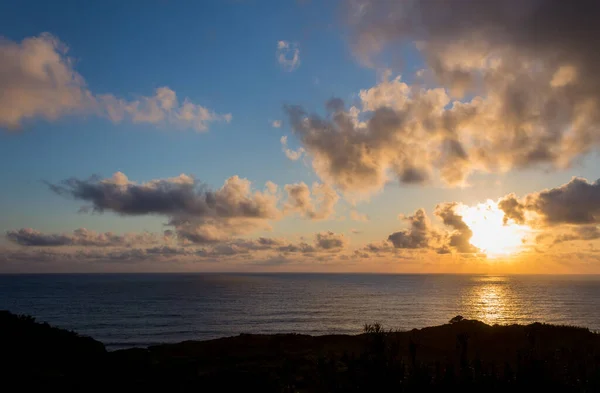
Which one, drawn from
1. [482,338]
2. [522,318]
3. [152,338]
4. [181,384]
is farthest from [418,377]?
[522,318]

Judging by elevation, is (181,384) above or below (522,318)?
above

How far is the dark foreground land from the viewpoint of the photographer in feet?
58.4

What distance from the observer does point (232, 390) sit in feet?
82.6

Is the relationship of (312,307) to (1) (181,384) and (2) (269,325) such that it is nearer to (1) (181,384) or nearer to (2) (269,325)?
(2) (269,325)

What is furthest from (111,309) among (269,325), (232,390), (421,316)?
(232,390)

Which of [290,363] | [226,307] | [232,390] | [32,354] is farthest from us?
[226,307]

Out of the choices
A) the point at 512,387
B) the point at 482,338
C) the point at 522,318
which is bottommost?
the point at 522,318

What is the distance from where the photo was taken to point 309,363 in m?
35.1

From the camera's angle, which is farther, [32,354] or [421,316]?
[421,316]

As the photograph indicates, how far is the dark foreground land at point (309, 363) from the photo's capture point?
58.4 feet

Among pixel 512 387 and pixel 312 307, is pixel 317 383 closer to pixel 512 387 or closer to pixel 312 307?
pixel 512 387

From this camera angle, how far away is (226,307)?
4387 inches

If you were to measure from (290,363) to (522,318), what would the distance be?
85166 mm

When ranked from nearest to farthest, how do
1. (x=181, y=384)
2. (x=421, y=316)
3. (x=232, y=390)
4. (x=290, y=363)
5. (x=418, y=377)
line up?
(x=418, y=377)
(x=232, y=390)
(x=181, y=384)
(x=290, y=363)
(x=421, y=316)
